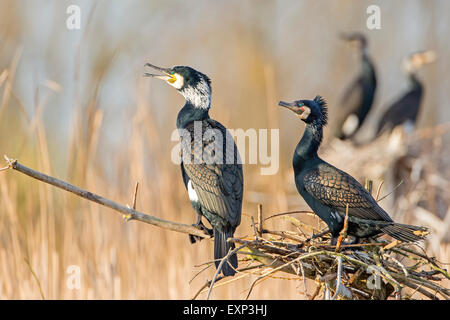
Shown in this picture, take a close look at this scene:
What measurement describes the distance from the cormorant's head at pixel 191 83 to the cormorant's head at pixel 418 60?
566cm

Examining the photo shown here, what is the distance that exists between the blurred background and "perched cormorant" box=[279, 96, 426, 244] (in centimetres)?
164

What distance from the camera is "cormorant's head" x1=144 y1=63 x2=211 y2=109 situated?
259 cm

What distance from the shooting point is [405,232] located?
2.01 meters

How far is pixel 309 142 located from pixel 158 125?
11.1 ft

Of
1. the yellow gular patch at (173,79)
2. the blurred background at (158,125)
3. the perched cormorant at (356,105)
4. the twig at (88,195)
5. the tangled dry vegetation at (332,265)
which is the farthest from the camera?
the perched cormorant at (356,105)

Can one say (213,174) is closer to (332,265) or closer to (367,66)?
(332,265)

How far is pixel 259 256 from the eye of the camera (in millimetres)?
1862

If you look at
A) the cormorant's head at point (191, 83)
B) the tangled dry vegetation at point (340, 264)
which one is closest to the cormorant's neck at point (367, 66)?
the tangled dry vegetation at point (340, 264)

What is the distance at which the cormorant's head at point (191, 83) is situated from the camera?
259 cm

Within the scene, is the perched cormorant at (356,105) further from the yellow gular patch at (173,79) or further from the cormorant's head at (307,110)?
the cormorant's head at (307,110)

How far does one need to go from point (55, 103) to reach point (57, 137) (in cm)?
55

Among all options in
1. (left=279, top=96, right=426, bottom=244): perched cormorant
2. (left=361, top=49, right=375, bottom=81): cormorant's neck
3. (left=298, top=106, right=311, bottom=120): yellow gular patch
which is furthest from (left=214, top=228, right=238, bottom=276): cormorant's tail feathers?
(left=361, top=49, right=375, bottom=81): cormorant's neck
